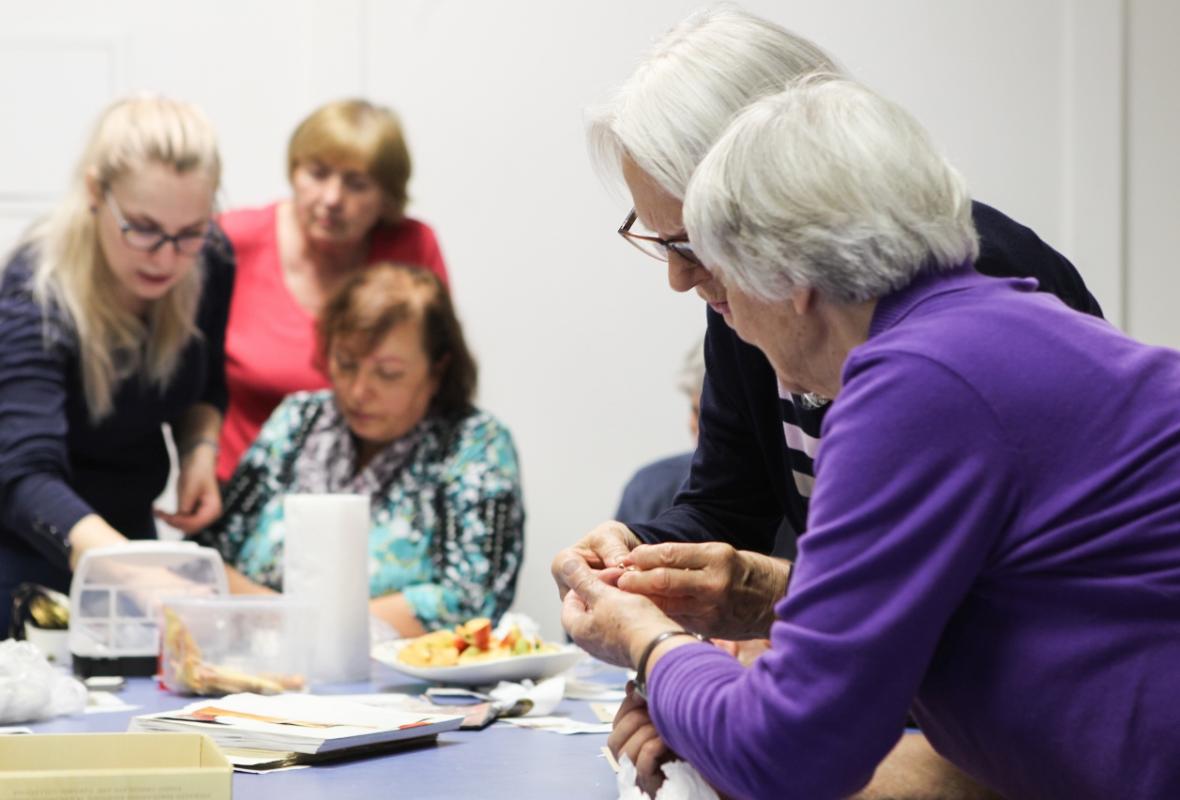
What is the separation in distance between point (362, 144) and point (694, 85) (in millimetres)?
1947

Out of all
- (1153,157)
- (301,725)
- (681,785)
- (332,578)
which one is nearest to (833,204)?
(681,785)

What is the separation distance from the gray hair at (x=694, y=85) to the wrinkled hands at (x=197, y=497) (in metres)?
1.53

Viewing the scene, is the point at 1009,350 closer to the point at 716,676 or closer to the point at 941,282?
the point at 941,282

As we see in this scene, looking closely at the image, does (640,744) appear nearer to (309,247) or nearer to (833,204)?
(833,204)

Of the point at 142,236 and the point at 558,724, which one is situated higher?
the point at 142,236

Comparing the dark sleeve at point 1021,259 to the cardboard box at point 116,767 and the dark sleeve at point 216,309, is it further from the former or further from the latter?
the dark sleeve at point 216,309

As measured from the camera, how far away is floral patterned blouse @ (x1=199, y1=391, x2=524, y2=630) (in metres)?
2.58

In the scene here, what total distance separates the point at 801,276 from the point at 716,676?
28 centimetres

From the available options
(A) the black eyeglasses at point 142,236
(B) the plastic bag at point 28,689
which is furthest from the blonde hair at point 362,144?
(B) the plastic bag at point 28,689

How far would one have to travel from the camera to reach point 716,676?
0.96m

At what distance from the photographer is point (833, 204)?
0.96m

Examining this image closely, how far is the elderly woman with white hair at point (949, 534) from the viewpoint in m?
0.87

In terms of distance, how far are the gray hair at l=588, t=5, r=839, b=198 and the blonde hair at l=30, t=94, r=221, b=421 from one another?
1358 mm

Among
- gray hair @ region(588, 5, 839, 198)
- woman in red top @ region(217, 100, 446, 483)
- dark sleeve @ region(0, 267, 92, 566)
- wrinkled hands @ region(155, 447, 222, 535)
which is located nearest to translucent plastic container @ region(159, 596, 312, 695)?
dark sleeve @ region(0, 267, 92, 566)
